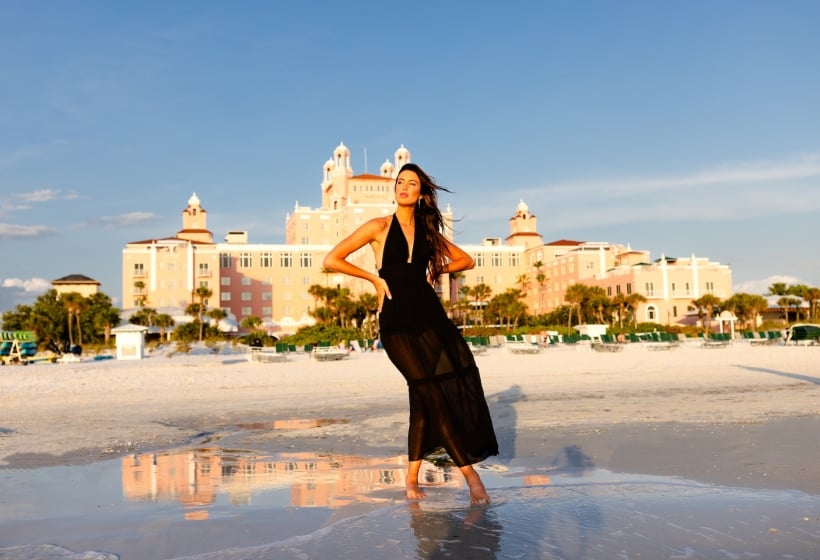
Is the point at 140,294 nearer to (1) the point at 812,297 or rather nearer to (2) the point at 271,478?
(1) the point at 812,297

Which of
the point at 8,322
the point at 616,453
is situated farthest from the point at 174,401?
the point at 8,322

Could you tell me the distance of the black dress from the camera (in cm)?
422

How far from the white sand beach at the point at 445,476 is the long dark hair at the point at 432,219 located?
1.32 metres

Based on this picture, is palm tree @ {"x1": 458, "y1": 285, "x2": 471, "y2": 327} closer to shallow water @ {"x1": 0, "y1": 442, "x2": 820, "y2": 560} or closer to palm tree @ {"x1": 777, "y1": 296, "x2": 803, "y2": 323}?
palm tree @ {"x1": 777, "y1": 296, "x2": 803, "y2": 323}

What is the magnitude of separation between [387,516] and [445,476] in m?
1.41

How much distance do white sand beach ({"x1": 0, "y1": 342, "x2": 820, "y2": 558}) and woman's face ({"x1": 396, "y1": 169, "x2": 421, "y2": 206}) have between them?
1683 mm

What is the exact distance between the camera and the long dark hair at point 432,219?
4445 millimetres

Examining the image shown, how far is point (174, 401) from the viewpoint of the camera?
13438 mm

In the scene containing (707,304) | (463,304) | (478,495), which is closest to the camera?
(478,495)

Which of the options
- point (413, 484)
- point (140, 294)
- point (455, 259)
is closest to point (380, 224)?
point (455, 259)

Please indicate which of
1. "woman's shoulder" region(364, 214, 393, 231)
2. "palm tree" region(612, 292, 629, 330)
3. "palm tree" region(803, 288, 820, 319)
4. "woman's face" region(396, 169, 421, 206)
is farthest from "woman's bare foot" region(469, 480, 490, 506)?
"palm tree" region(803, 288, 820, 319)

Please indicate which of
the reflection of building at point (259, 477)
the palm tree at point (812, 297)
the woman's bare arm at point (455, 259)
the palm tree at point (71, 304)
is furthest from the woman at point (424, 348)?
the palm tree at point (812, 297)

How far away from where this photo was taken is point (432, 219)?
14.7 ft

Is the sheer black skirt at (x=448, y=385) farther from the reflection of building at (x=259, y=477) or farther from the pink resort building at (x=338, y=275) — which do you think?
the pink resort building at (x=338, y=275)
